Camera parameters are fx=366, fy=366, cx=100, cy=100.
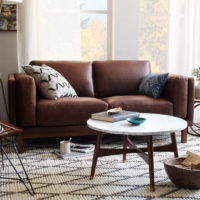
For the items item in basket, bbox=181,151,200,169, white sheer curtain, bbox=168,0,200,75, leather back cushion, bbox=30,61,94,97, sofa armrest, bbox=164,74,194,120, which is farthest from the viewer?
white sheer curtain, bbox=168,0,200,75

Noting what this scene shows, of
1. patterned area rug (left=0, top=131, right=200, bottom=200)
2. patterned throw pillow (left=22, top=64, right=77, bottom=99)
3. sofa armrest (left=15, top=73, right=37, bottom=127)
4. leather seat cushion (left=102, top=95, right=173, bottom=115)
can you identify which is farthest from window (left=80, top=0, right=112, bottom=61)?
patterned area rug (left=0, top=131, right=200, bottom=200)

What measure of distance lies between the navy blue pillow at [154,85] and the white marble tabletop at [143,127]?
1075mm

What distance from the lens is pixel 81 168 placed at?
2.80 metres

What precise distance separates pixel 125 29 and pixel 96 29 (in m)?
0.36

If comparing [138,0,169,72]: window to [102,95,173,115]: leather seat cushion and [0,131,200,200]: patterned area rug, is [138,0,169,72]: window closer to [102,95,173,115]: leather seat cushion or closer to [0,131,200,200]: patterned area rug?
[102,95,173,115]: leather seat cushion

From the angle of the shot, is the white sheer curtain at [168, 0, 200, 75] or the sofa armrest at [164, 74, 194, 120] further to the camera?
the white sheer curtain at [168, 0, 200, 75]

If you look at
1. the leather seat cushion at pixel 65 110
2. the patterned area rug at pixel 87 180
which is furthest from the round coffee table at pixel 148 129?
the leather seat cushion at pixel 65 110

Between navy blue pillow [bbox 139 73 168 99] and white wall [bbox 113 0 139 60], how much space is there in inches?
32.7

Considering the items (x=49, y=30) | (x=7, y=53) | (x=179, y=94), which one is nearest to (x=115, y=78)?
(x=179, y=94)

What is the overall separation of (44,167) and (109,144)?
35.1 inches

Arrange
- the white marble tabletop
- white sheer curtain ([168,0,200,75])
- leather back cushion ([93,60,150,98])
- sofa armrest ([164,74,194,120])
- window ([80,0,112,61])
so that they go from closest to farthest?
the white marble tabletop → sofa armrest ([164,74,194,120]) → leather back cushion ([93,60,150,98]) → window ([80,0,112,61]) → white sheer curtain ([168,0,200,75])

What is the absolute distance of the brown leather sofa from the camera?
3.20 meters

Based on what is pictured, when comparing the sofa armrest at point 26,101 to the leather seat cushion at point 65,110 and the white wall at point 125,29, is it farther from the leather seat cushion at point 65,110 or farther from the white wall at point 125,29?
the white wall at point 125,29

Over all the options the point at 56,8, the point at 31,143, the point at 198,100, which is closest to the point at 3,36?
A: the point at 56,8
